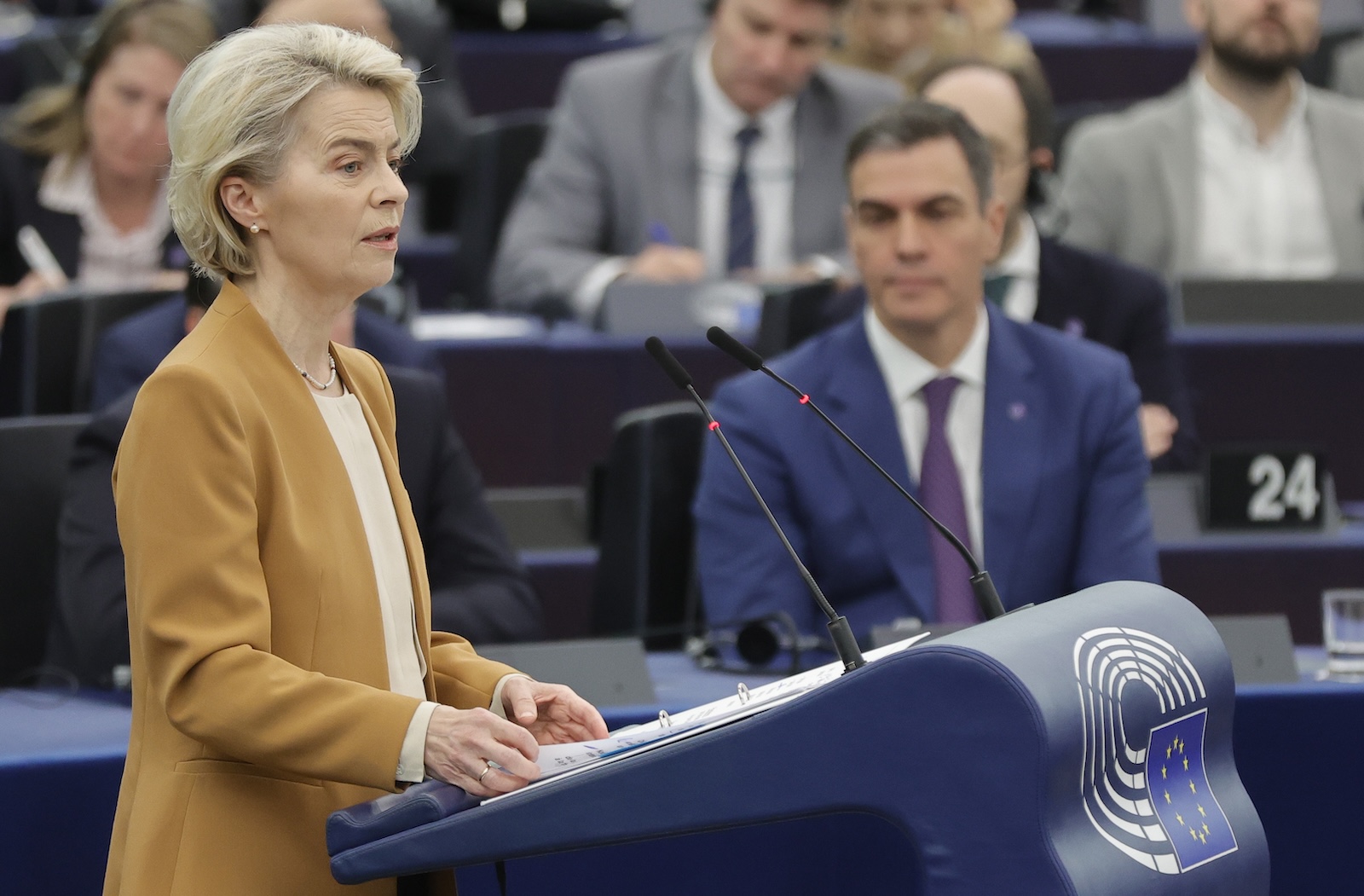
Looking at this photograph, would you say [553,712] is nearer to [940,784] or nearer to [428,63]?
Answer: [940,784]

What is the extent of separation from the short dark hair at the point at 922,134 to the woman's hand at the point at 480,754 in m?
1.65

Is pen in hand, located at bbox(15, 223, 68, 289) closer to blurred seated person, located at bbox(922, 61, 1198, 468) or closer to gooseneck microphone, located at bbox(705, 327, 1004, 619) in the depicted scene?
blurred seated person, located at bbox(922, 61, 1198, 468)

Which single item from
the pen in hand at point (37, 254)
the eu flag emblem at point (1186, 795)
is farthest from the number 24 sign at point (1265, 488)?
the pen in hand at point (37, 254)

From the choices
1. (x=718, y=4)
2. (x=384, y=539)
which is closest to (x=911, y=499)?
(x=384, y=539)

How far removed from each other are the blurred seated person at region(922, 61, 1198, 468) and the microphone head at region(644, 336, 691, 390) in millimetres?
2081

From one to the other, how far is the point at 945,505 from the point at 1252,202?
7.65 feet

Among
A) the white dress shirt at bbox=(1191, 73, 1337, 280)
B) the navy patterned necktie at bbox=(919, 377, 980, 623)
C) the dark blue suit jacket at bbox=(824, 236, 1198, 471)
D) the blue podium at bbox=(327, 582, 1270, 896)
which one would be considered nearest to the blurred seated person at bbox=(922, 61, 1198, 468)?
the dark blue suit jacket at bbox=(824, 236, 1198, 471)

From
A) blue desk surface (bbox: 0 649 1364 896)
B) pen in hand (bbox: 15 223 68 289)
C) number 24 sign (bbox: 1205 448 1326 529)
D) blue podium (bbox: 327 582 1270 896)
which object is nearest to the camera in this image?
blue podium (bbox: 327 582 1270 896)

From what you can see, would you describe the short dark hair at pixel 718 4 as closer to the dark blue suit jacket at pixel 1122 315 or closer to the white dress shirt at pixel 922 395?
the dark blue suit jacket at pixel 1122 315

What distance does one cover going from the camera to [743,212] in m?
4.40

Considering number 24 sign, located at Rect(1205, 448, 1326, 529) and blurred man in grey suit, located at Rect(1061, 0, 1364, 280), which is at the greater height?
blurred man in grey suit, located at Rect(1061, 0, 1364, 280)

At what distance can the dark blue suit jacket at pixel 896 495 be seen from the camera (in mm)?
2684

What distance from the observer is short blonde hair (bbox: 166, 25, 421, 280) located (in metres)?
1.39

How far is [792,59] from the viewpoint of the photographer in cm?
436
